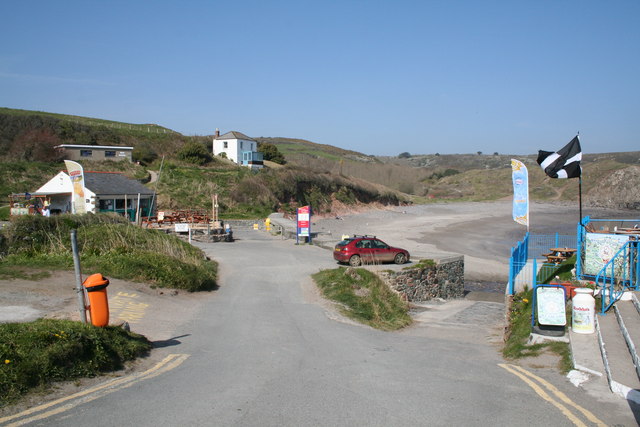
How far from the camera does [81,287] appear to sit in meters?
8.57

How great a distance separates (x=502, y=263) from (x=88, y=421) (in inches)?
1174

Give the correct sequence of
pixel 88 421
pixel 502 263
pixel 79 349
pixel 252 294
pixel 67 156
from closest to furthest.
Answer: pixel 88 421
pixel 79 349
pixel 252 294
pixel 502 263
pixel 67 156

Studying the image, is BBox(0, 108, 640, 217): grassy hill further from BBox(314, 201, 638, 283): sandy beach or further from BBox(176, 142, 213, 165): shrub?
BBox(314, 201, 638, 283): sandy beach

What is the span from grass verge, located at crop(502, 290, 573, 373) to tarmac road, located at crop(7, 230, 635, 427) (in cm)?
36

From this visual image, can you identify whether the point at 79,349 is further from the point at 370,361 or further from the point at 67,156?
the point at 67,156

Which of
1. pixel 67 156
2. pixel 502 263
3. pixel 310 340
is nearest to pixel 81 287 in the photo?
pixel 310 340

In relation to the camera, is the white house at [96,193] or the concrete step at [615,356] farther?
the white house at [96,193]

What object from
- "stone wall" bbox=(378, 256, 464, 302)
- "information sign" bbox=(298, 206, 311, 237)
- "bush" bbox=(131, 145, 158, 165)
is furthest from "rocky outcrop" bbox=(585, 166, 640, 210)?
"bush" bbox=(131, 145, 158, 165)

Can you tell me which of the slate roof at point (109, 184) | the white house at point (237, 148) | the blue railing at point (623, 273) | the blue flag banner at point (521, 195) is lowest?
the blue railing at point (623, 273)

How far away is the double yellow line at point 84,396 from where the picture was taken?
570 cm

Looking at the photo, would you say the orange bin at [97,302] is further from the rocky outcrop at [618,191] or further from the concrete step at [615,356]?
the rocky outcrop at [618,191]

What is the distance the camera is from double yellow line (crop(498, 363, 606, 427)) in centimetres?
616

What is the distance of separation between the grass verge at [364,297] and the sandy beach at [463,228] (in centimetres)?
678

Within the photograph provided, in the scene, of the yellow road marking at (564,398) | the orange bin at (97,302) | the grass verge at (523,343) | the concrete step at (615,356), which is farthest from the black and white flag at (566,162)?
the orange bin at (97,302)
